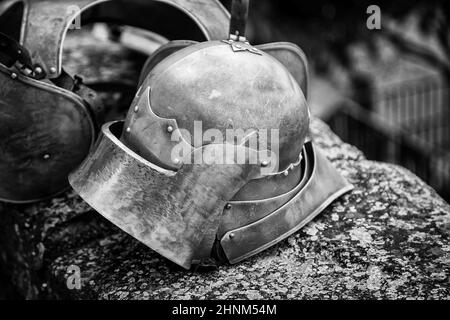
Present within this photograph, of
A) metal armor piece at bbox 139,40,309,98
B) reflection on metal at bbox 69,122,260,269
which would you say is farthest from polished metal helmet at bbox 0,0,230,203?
reflection on metal at bbox 69,122,260,269

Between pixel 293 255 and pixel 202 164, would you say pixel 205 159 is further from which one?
pixel 293 255

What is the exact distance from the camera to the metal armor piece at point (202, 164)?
1.36 meters

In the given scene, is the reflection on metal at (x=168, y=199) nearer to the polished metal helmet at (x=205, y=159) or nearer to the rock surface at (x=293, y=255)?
the polished metal helmet at (x=205, y=159)

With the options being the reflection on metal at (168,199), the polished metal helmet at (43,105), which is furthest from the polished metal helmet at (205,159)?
the polished metal helmet at (43,105)

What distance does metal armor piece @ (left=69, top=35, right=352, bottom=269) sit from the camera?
136 cm

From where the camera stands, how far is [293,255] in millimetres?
1541

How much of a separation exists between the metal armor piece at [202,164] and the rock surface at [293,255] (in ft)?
0.24

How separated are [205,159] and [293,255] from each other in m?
0.38

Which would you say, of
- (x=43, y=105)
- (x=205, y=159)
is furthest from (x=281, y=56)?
(x=43, y=105)

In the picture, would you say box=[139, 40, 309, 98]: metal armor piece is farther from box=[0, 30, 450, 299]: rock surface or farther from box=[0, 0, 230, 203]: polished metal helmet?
box=[0, 30, 450, 299]: rock surface

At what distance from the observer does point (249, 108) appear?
A: 1.41 metres

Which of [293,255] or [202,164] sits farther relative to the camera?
[293,255]
